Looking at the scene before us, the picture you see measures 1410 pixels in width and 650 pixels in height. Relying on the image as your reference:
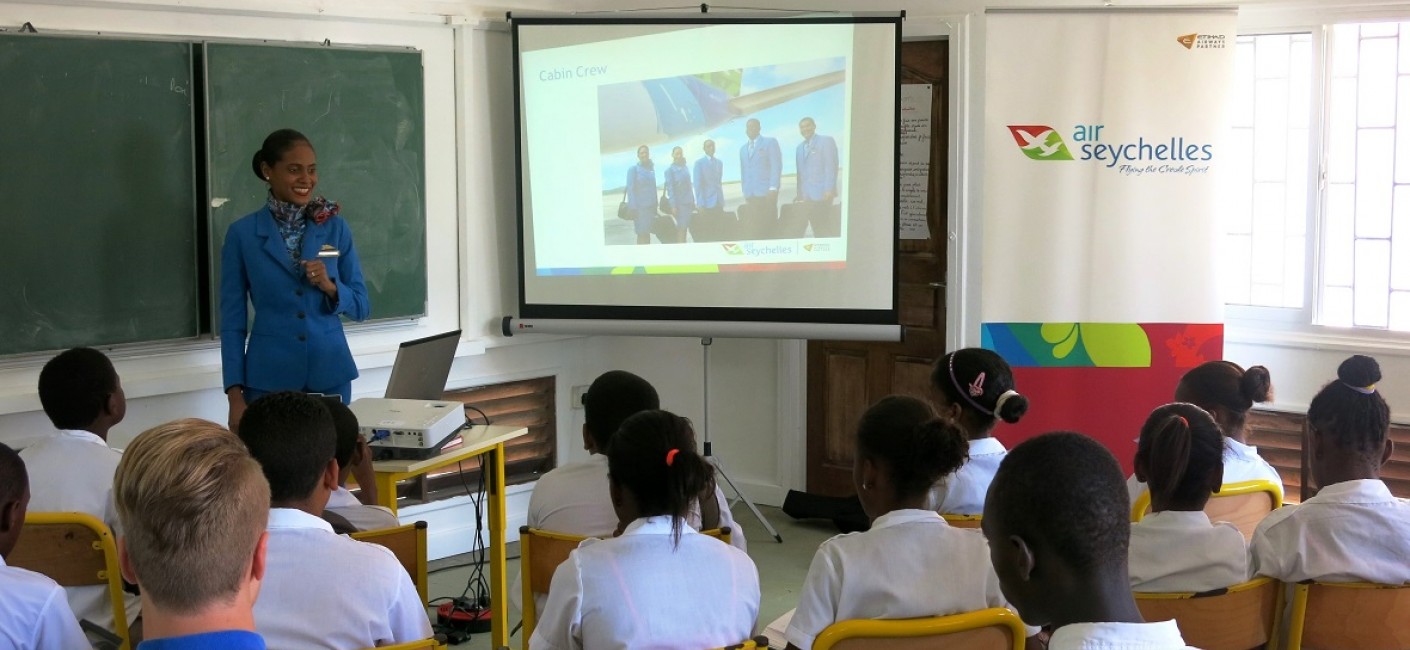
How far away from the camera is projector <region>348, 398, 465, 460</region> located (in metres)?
3.45

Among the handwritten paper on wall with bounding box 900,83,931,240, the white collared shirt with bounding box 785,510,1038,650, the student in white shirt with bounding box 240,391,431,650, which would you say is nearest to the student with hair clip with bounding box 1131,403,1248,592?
the white collared shirt with bounding box 785,510,1038,650

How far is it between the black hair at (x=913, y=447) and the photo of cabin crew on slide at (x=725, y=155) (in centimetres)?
264

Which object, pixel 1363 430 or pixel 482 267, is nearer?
pixel 1363 430

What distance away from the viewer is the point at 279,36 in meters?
4.55

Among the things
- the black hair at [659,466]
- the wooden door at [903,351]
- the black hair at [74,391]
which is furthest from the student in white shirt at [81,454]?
the wooden door at [903,351]

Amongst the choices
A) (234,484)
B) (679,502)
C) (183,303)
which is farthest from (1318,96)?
(234,484)

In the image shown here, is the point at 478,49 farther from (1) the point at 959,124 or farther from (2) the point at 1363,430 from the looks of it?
(2) the point at 1363,430

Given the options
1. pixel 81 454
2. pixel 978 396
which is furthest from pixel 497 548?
pixel 978 396

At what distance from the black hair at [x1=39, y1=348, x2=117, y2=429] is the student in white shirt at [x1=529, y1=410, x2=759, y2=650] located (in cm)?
145

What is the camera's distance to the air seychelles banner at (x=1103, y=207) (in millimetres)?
4918

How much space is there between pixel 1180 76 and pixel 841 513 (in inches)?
88.1

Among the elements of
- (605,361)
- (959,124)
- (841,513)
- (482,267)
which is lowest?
(841,513)

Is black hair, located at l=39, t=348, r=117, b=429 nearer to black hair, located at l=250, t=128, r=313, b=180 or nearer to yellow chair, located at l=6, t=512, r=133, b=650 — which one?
yellow chair, located at l=6, t=512, r=133, b=650

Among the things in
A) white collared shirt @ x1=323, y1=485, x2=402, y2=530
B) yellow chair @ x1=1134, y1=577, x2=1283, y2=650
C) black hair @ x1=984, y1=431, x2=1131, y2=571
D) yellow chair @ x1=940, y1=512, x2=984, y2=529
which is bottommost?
yellow chair @ x1=1134, y1=577, x2=1283, y2=650
